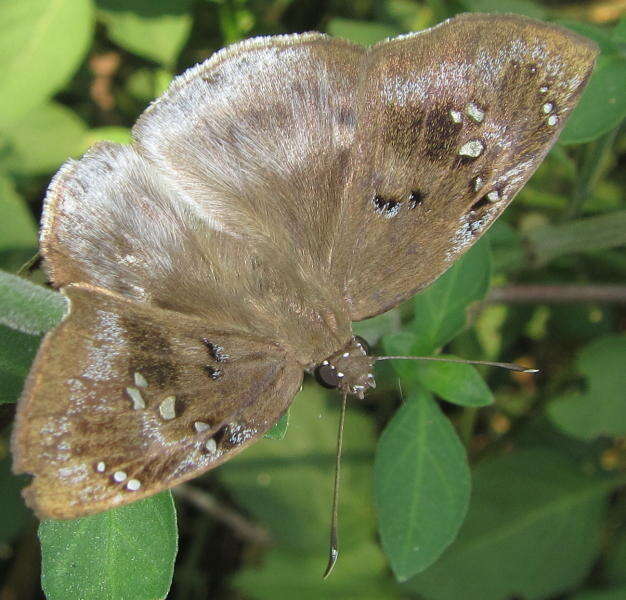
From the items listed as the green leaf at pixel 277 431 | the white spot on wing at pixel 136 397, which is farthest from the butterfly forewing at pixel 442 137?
the white spot on wing at pixel 136 397

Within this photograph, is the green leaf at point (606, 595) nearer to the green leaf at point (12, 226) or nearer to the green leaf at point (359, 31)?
the green leaf at point (359, 31)

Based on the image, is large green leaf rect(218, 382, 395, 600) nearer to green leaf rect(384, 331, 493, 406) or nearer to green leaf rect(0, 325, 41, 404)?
green leaf rect(384, 331, 493, 406)

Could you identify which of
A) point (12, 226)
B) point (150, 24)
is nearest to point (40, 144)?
point (12, 226)

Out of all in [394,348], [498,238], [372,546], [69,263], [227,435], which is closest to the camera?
[227,435]

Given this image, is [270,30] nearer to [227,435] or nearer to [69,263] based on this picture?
[69,263]

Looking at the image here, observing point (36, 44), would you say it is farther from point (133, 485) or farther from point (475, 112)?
point (133, 485)

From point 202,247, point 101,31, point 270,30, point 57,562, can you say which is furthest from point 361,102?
point 101,31
